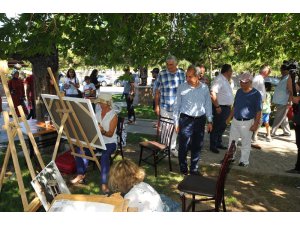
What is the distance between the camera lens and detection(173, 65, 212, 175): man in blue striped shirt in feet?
17.2

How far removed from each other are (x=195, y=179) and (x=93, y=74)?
767cm

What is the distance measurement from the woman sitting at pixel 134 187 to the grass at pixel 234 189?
6.13 ft

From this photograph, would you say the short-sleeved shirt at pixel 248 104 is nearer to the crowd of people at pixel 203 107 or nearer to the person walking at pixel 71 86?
the crowd of people at pixel 203 107

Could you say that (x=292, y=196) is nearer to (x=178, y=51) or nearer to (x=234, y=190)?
(x=234, y=190)

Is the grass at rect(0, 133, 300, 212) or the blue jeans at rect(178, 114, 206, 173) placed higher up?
the blue jeans at rect(178, 114, 206, 173)

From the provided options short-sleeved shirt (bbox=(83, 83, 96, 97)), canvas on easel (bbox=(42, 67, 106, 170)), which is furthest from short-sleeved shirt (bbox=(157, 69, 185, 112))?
short-sleeved shirt (bbox=(83, 83, 96, 97))

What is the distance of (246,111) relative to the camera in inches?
225

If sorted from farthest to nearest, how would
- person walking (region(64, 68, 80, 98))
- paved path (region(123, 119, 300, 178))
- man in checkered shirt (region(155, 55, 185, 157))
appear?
person walking (region(64, 68, 80, 98)), man in checkered shirt (region(155, 55, 185, 157)), paved path (region(123, 119, 300, 178))

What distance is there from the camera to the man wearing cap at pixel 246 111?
220 inches

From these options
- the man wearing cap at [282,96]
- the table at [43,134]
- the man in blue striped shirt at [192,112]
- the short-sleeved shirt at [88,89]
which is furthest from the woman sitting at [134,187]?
the short-sleeved shirt at [88,89]

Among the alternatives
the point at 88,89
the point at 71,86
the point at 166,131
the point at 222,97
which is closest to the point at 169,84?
the point at 166,131

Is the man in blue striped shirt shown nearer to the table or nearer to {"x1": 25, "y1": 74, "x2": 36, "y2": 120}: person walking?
the table

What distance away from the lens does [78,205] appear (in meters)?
2.68

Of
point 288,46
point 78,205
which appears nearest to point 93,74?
point 288,46
